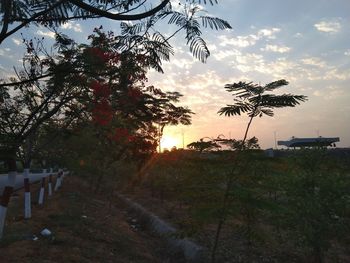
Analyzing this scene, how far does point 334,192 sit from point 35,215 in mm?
8616

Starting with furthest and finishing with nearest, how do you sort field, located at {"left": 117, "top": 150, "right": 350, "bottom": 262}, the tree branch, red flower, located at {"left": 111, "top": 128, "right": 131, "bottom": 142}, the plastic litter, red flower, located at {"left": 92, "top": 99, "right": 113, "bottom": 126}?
red flower, located at {"left": 111, "top": 128, "right": 131, "bottom": 142} → the plastic litter → red flower, located at {"left": 92, "top": 99, "right": 113, "bottom": 126} → field, located at {"left": 117, "top": 150, "right": 350, "bottom": 262} → the tree branch

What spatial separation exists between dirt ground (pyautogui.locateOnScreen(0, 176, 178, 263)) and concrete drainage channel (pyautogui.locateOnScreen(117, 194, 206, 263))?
0.96ft

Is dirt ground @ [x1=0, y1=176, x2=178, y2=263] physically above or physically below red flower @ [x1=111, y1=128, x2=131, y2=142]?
below

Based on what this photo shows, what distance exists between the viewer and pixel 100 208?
16.8 m

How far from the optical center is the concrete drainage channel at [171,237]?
29.9ft

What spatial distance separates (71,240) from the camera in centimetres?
909

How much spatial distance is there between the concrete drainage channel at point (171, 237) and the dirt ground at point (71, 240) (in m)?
0.29

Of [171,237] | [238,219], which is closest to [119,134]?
[171,237]

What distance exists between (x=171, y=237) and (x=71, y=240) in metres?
2.78

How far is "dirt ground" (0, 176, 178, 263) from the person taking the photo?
7.84m

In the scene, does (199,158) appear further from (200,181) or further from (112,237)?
(112,237)

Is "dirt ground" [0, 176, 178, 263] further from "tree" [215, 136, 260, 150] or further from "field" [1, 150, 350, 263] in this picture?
"tree" [215, 136, 260, 150]

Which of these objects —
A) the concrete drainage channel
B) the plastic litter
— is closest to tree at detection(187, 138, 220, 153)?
the concrete drainage channel

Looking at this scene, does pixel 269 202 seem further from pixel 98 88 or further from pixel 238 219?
pixel 98 88
